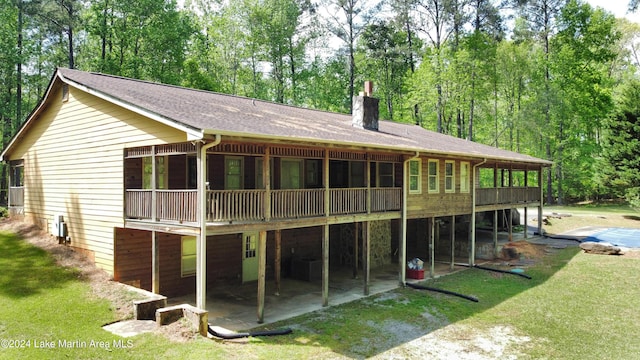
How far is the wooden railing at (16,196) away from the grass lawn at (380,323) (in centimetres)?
278

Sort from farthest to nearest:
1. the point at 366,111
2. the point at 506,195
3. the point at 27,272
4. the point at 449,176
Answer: the point at 506,195 → the point at 449,176 → the point at 366,111 → the point at 27,272

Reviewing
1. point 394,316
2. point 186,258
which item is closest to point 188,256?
point 186,258

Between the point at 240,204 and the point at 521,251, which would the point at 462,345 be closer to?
the point at 240,204

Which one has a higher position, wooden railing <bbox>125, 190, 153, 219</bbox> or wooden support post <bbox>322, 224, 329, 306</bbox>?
wooden railing <bbox>125, 190, 153, 219</bbox>

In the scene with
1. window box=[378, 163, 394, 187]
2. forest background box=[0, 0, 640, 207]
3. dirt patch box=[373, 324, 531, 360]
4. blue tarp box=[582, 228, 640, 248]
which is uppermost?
forest background box=[0, 0, 640, 207]

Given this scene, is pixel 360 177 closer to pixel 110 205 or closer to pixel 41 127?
pixel 110 205

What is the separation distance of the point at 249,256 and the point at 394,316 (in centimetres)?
594

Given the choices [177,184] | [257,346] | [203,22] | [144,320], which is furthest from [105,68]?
[257,346]

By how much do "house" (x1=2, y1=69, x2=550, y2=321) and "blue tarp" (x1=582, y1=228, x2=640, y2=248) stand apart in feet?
30.8

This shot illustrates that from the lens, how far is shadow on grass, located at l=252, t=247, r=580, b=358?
10266 mm

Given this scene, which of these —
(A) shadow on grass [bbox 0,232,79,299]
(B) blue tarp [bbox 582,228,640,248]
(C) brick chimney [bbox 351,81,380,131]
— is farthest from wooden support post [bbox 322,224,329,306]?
(B) blue tarp [bbox 582,228,640,248]

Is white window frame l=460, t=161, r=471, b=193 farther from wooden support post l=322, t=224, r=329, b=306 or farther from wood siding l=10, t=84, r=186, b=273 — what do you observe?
wood siding l=10, t=84, r=186, b=273

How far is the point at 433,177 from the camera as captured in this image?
18.1 metres

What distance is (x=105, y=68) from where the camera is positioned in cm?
3067
